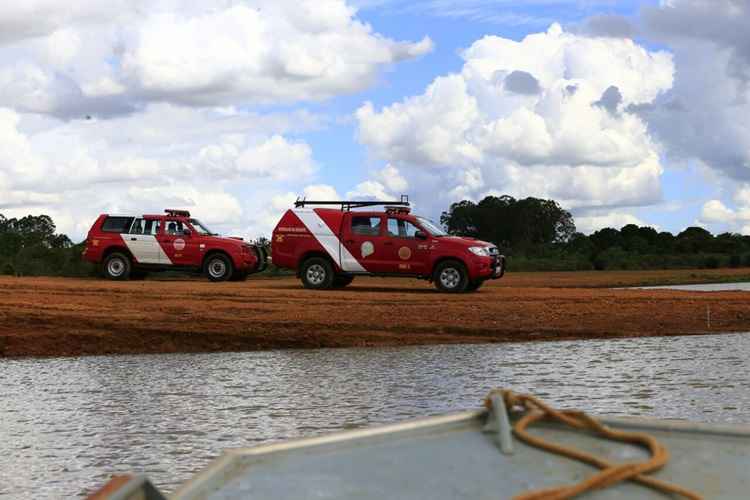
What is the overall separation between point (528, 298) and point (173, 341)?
7314 mm

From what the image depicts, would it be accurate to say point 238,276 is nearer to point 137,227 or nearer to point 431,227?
point 137,227

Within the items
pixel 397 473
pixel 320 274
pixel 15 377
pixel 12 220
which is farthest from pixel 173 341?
pixel 12 220

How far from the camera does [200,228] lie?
90.2ft

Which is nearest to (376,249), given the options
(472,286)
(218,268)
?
(472,286)

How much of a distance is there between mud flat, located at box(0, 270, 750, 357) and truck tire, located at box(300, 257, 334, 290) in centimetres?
68

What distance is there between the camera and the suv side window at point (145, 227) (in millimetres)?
27250

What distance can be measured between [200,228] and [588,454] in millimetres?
24303

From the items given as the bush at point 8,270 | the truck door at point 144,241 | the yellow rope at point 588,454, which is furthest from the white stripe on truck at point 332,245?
the yellow rope at point 588,454

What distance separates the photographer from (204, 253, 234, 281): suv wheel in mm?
27203

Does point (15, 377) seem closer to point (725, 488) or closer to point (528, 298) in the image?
point (528, 298)

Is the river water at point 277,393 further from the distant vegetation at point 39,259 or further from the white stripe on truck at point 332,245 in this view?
the distant vegetation at point 39,259

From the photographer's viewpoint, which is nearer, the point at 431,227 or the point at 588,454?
the point at 588,454

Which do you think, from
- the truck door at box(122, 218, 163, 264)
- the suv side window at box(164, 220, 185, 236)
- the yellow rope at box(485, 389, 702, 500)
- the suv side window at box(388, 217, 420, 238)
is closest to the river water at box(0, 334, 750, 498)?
the yellow rope at box(485, 389, 702, 500)

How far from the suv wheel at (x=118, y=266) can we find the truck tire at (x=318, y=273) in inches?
224
